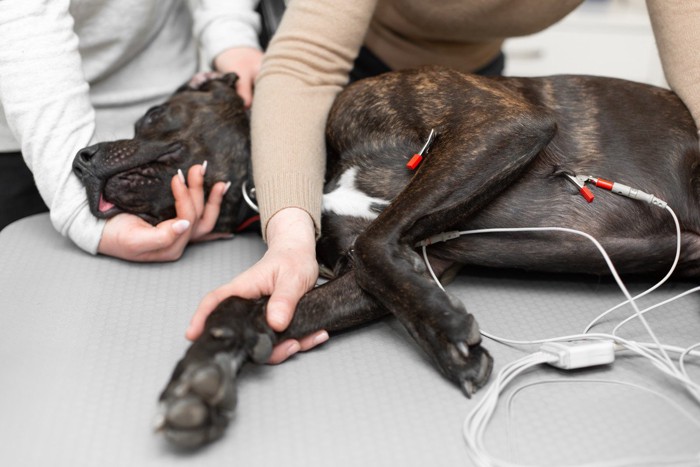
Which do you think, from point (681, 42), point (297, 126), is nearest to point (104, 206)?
point (297, 126)

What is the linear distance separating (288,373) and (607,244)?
29.1 inches

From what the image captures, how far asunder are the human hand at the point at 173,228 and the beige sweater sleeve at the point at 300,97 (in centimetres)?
21

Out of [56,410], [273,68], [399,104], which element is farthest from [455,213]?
[56,410]

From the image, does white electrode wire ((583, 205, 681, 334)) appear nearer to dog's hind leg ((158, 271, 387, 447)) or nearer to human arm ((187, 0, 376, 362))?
dog's hind leg ((158, 271, 387, 447))

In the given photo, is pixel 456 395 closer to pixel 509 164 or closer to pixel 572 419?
pixel 572 419

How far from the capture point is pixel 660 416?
1066 millimetres

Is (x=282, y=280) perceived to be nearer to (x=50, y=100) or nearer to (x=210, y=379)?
(x=210, y=379)

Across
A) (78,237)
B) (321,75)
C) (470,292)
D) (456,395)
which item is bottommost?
(78,237)

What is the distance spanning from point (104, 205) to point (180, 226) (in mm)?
236

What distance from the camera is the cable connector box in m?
1.15

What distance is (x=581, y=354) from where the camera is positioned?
1.15 m

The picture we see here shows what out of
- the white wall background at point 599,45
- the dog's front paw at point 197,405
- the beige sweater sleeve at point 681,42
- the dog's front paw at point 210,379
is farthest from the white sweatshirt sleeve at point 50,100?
the white wall background at point 599,45

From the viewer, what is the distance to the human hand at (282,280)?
1.22 metres

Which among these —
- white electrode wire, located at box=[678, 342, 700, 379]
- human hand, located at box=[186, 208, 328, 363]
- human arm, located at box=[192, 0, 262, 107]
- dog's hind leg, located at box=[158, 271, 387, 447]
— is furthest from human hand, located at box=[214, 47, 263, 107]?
white electrode wire, located at box=[678, 342, 700, 379]
